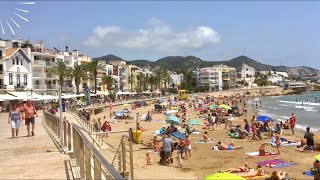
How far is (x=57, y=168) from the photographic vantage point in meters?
8.64

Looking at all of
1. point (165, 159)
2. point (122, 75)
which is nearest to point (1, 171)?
point (165, 159)

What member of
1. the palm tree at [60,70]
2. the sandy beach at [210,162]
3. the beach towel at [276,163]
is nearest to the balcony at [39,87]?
the palm tree at [60,70]

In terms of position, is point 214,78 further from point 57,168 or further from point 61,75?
point 57,168

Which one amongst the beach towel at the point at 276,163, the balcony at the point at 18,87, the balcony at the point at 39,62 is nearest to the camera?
the beach towel at the point at 276,163

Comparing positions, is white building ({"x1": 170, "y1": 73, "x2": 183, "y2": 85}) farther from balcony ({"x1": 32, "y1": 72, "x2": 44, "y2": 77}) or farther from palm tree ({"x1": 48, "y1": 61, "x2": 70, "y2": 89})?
balcony ({"x1": 32, "y1": 72, "x2": 44, "y2": 77})

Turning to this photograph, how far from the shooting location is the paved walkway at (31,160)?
8156 mm

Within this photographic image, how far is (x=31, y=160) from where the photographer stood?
973cm

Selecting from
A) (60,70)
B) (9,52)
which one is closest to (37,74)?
(60,70)

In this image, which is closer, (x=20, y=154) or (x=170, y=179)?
(x=20, y=154)

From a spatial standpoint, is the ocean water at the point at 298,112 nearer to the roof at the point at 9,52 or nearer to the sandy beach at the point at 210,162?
the sandy beach at the point at 210,162

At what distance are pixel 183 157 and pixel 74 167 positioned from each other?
11256 mm

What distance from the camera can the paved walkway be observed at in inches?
321

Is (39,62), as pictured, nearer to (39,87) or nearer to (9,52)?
(39,87)

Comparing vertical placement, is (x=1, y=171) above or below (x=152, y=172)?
above
